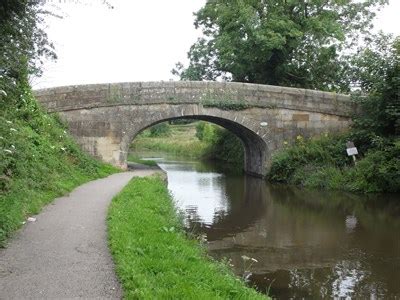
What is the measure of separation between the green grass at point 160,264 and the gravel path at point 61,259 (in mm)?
155

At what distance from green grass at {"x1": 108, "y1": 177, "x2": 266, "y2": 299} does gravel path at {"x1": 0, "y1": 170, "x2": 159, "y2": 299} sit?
0.15 metres

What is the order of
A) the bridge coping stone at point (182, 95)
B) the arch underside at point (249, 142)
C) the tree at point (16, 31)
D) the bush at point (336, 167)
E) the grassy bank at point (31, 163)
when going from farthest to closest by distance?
the arch underside at point (249, 142), the bridge coping stone at point (182, 95), the bush at point (336, 167), the grassy bank at point (31, 163), the tree at point (16, 31)

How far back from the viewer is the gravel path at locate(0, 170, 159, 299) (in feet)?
13.5

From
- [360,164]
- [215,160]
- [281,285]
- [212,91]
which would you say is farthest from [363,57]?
[215,160]

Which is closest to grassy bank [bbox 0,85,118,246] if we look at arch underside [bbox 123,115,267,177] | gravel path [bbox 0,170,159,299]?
gravel path [bbox 0,170,159,299]

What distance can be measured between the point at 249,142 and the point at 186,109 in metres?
4.45

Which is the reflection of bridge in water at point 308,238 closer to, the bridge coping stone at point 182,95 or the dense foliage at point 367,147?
the dense foliage at point 367,147

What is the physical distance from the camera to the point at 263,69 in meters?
21.4

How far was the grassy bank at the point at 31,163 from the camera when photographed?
6.82m

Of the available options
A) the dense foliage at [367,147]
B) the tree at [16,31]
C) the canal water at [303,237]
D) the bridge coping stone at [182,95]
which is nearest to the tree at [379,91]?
the dense foliage at [367,147]

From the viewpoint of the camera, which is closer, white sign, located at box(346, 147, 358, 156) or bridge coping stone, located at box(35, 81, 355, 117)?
white sign, located at box(346, 147, 358, 156)

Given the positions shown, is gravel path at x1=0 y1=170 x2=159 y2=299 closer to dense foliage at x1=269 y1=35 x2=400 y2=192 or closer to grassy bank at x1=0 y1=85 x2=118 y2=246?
grassy bank at x1=0 y1=85 x2=118 y2=246

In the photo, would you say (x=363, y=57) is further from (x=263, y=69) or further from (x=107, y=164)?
(x=107, y=164)

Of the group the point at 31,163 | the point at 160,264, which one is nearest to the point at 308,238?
Answer: the point at 160,264
